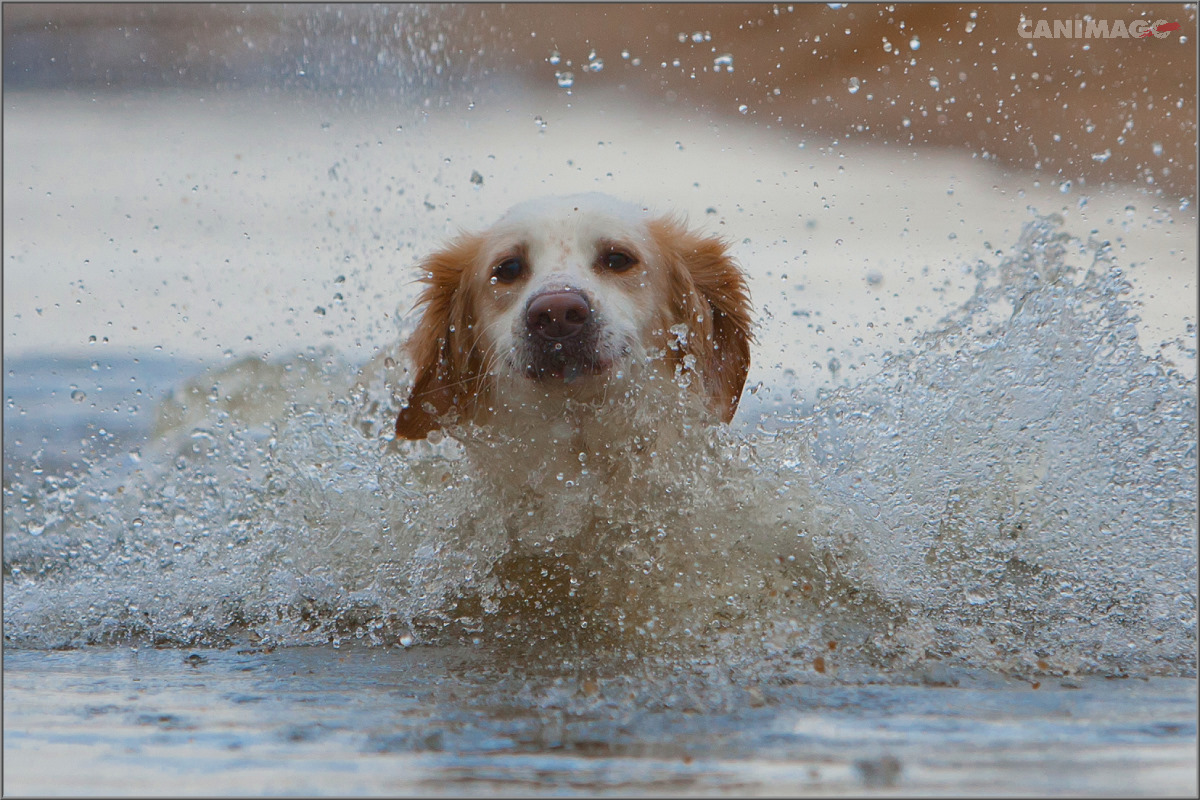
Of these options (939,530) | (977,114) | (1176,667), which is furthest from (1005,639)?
(977,114)

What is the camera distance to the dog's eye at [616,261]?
2.82 m

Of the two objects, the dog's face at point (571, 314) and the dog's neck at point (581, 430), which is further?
Result: the dog's neck at point (581, 430)

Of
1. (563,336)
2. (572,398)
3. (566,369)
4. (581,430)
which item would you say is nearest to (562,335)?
(563,336)

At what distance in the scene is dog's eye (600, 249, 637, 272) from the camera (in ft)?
9.25

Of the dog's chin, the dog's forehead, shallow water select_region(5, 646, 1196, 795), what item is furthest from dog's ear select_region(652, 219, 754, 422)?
shallow water select_region(5, 646, 1196, 795)

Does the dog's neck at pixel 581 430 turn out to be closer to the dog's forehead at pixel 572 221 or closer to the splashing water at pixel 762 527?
the splashing water at pixel 762 527

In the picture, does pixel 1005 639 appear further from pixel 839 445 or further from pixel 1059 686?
pixel 839 445

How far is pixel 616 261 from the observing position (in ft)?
9.30

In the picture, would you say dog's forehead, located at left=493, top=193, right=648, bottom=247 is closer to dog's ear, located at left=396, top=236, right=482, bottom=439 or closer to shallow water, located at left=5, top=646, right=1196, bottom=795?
dog's ear, located at left=396, top=236, right=482, bottom=439

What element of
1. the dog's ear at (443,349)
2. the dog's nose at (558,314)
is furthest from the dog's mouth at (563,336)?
the dog's ear at (443,349)

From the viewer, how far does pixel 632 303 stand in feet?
9.20

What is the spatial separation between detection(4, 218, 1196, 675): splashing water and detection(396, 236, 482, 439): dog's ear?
0.09 m

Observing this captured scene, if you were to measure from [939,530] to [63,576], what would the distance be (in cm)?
248

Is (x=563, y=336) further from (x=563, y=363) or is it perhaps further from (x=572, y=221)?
(x=572, y=221)
